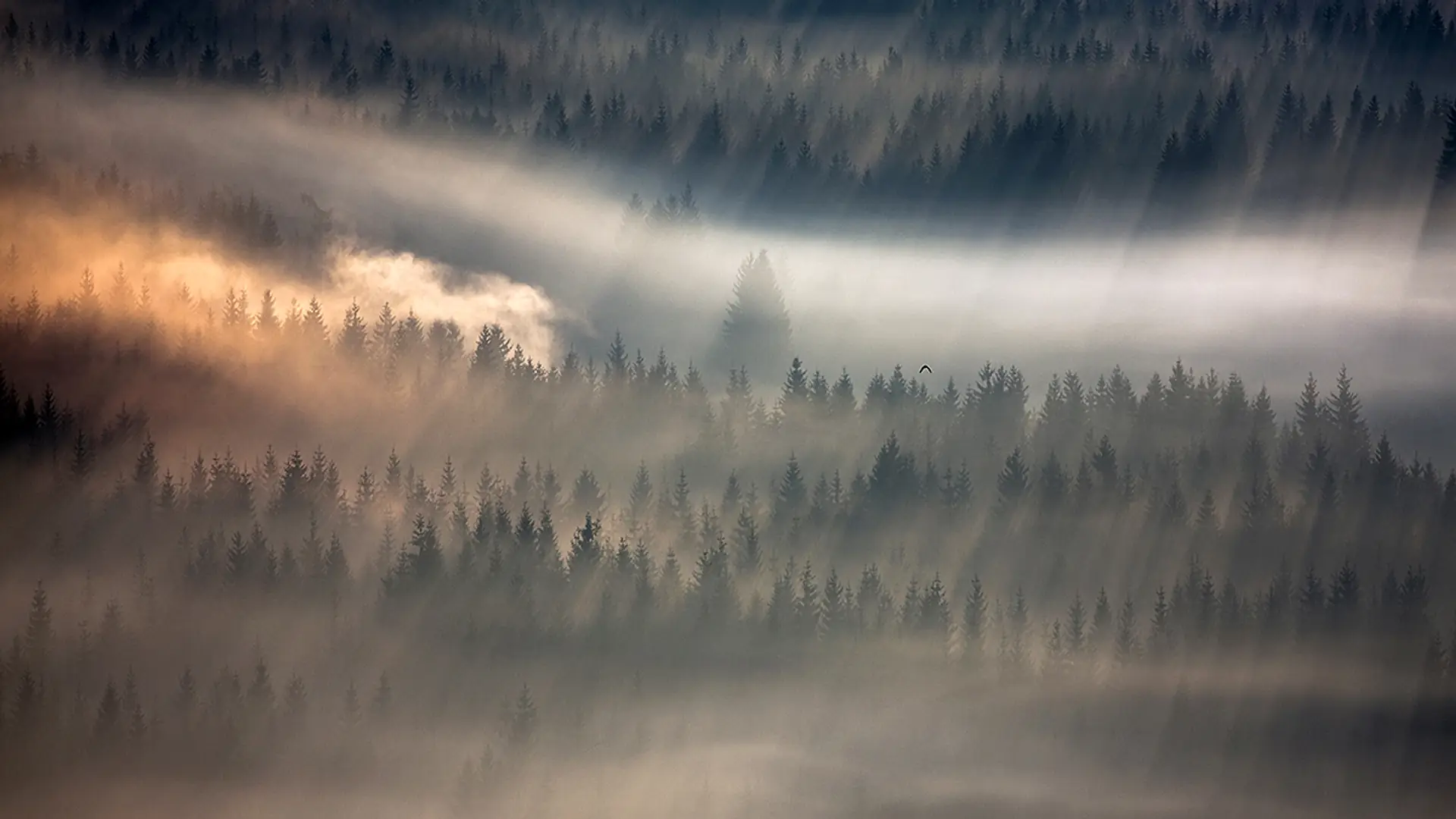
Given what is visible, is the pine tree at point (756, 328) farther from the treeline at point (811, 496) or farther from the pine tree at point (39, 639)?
the pine tree at point (39, 639)

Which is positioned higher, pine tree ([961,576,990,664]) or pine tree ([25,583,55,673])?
pine tree ([961,576,990,664])

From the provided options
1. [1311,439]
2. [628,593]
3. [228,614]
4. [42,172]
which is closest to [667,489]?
[628,593]

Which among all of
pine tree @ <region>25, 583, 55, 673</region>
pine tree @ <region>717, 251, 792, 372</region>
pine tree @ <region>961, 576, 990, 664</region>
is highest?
pine tree @ <region>717, 251, 792, 372</region>

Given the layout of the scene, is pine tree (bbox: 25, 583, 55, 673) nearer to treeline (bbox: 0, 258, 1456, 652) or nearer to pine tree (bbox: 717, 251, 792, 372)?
treeline (bbox: 0, 258, 1456, 652)

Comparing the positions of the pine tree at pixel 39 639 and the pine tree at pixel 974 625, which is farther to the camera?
the pine tree at pixel 39 639

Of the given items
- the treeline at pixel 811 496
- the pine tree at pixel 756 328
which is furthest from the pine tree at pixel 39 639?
the pine tree at pixel 756 328

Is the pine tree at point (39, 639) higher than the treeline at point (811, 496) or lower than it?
lower

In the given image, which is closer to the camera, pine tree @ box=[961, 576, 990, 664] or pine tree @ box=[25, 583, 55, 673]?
pine tree @ box=[961, 576, 990, 664]

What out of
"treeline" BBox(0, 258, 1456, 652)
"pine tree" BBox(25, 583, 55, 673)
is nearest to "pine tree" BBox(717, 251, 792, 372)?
"treeline" BBox(0, 258, 1456, 652)

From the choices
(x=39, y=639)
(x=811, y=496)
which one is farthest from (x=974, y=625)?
(x=39, y=639)

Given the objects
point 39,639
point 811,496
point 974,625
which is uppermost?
point 811,496

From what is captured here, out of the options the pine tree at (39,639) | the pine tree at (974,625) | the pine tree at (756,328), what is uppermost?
the pine tree at (756,328)

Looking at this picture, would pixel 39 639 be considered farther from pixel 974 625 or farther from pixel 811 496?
pixel 974 625
